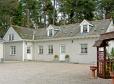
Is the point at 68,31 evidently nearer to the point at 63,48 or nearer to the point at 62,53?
the point at 63,48

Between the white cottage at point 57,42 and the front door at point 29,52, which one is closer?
the white cottage at point 57,42

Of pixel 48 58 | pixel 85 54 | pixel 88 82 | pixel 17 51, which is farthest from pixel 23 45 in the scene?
pixel 88 82

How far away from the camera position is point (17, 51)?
35875 millimetres

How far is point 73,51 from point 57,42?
2981mm

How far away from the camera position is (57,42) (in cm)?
3281

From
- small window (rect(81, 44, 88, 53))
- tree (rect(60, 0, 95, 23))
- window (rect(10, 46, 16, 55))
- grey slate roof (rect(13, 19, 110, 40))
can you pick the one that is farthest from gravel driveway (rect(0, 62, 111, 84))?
tree (rect(60, 0, 95, 23))

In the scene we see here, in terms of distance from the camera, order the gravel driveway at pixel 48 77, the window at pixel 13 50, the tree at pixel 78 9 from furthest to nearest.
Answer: the tree at pixel 78 9
the window at pixel 13 50
the gravel driveway at pixel 48 77

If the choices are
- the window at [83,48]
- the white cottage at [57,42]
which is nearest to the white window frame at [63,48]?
the white cottage at [57,42]

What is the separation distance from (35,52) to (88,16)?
51.6 ft

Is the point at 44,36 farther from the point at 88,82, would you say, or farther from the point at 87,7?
the point at 88,82

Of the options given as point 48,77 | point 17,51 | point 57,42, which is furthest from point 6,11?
point 48,77

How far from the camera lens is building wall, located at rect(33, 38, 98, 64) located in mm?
28891

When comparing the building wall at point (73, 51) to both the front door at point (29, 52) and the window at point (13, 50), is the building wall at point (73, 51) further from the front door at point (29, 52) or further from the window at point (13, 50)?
the window at point (13, 50)

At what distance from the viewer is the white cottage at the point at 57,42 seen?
96.3 feet
